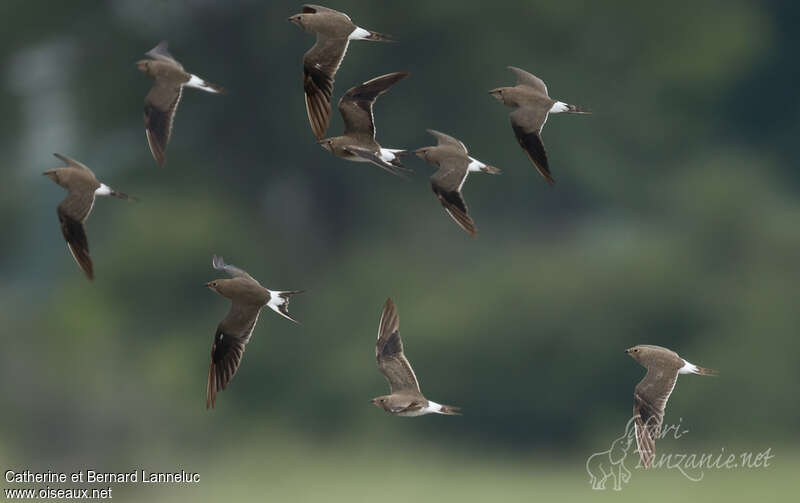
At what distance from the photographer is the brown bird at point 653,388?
5.48 m

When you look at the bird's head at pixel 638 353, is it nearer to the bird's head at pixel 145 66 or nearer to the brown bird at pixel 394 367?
the brown bird at pixel 394 367

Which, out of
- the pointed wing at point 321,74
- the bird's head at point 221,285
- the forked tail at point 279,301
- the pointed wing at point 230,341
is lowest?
the pointed wing at point 230,341

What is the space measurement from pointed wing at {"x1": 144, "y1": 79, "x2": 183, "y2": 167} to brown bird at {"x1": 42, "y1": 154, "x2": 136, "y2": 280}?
12.8 inches

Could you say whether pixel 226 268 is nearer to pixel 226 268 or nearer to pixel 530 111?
pixel 226 268

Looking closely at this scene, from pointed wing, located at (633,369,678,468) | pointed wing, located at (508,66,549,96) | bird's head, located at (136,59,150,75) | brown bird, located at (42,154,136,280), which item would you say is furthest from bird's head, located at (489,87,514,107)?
brown bird, located at (42,154,136,280)

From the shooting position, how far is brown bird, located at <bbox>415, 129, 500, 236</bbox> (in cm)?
601

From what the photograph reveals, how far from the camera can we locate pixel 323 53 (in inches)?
234

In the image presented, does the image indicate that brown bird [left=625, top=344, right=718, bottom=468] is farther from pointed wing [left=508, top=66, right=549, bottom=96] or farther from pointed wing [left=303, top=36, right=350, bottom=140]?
pointed wing [left=303, top=36, right=350, bottom=140]

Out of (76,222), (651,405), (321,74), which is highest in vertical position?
(321,74)

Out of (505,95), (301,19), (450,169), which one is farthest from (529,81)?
(301,19)

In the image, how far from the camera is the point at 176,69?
20.5 ft

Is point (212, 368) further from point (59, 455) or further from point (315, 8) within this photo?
point (59, 455)

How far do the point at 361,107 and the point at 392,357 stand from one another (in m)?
1.14

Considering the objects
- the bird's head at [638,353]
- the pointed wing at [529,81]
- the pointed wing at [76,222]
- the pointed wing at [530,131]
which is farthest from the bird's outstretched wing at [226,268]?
the bird's head at [638,353]
